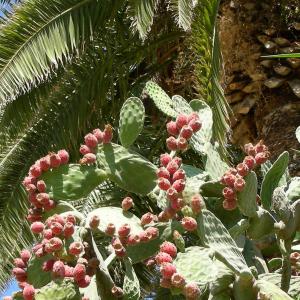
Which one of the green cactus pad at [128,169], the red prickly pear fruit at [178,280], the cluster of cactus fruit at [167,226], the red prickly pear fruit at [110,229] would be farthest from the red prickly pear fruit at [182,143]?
the red prickly pear fruit at [178,280]

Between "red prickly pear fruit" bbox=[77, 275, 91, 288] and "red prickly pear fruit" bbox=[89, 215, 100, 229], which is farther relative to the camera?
"red prickly pear fruit" bbox=[89, 215, 100, 229]

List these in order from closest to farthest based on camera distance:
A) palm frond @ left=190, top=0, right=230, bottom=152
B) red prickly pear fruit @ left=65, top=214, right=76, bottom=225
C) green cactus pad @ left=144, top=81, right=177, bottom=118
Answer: red prickly pear fruit @ left=65, top=214, right=76, bottom=225 → green cactus pad @ left=144, top=81, right=177, bottom=118 → palm frond @ left=190, top=0, right=230, bottom=152

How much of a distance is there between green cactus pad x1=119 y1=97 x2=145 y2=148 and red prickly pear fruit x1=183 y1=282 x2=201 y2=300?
2.53 ft

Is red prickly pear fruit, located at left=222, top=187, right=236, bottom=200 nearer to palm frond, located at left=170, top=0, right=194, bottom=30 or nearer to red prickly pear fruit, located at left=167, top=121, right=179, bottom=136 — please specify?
red prickly pear fruit, located at left=167, top=121, right=179, bottom=136

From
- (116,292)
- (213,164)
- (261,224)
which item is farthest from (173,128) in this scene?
(116,292)

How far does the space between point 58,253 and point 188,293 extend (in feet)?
1.38

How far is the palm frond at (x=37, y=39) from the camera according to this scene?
17.0ft

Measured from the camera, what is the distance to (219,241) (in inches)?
94.1

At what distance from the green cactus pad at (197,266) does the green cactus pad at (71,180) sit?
0.54 m

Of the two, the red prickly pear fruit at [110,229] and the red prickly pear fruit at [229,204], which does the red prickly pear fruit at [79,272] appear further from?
the red prickly pear fruit at [229,204]

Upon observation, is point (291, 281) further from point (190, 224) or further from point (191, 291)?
point (191, 291)

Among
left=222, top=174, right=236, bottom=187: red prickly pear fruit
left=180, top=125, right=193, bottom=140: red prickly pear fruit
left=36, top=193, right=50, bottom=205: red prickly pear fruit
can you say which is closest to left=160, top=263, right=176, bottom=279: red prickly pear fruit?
left=222, top=174, right=236, bottom=187: red prickly pear fruit

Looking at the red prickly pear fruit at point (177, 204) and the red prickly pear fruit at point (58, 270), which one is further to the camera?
the red prickly pear fruit at point (177, 204)

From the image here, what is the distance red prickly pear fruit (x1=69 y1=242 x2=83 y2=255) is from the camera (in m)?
2.29
